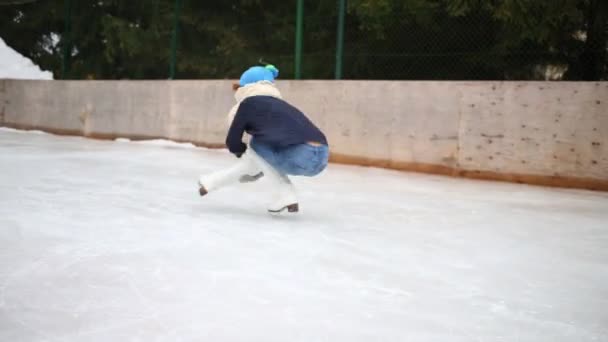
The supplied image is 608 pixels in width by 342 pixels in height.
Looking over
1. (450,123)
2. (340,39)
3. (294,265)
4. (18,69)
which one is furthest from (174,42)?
(294,265)

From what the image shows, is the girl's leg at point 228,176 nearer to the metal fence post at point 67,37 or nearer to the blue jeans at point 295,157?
the blue jeans at point 295,157

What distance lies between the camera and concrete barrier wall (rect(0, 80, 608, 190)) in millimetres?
7051

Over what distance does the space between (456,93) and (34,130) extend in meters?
9.04

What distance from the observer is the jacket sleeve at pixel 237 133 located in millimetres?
4422

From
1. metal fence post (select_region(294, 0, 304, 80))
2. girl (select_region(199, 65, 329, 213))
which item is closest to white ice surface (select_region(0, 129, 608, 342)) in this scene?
girl (select_region(199, 65, 329, 213))

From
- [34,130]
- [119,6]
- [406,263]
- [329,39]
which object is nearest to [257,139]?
[406,263]

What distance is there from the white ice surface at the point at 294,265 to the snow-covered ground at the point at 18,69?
927 centimetres

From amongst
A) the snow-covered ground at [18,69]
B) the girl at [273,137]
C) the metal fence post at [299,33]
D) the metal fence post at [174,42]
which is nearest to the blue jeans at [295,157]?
the girl at [273,137]

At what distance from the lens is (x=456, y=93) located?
25.9 feet

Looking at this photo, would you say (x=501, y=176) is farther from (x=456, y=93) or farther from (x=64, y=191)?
(x=64, y=191)

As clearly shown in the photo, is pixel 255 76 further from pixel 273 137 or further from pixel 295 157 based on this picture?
pixel 295 157

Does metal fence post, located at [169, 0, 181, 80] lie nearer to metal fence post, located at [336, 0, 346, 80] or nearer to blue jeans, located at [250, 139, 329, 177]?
metal fence post, located at [336, 0, 346, 80]

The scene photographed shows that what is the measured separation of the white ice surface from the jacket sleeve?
0.47 m

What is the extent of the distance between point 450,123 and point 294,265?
5.05 meters
